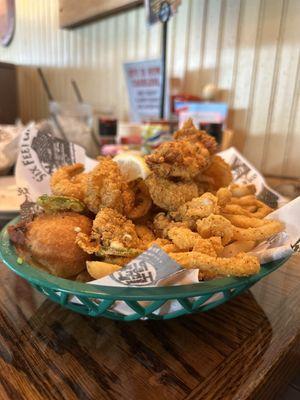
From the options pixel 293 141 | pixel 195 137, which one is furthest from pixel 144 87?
pixel 195 137

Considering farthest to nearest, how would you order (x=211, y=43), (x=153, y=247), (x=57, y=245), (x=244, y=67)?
(x=211, y=43) < (x=244, y=67) < (x=57, y=245) < (x=153, y=247)

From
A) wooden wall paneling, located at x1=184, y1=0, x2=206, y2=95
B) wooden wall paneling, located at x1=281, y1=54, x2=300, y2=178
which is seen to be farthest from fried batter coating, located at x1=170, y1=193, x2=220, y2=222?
wooden wall paneling, located at x1=184, y1=0, x2=206, y2=95

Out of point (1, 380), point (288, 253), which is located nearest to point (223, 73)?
point (288, 253)

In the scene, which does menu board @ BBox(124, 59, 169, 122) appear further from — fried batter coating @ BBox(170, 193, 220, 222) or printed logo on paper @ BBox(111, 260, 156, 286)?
printed logo on paper @ BBox(111, 260, 156, 286)

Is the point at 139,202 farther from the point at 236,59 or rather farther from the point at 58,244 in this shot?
the point at 236,59

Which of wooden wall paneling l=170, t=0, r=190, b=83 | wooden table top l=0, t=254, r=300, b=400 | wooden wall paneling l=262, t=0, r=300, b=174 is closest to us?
wooden table top l=0, t=254, r=300, b=400

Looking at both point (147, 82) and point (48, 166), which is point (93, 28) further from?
point (48, 166)

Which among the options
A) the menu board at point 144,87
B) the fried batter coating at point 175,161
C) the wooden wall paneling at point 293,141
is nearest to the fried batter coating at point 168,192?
the fried batter coating at point 175,161

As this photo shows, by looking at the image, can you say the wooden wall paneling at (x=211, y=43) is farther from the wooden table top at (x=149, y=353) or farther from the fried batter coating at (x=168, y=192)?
the wooden table top at (x=149, y=353)
